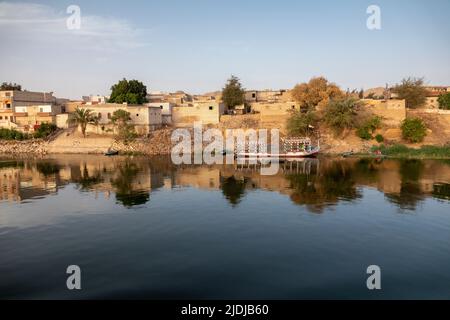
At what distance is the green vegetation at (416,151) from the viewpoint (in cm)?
3938

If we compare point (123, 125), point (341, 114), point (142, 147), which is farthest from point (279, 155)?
point (123, 125)

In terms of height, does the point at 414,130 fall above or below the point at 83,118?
below

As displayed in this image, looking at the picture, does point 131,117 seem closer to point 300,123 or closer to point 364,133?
point 300,123

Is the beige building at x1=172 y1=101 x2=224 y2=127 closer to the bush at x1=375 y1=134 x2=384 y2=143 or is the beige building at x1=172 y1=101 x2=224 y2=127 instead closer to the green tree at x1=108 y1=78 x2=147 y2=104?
the green tree at x1=108 y1=78 x2=147 y2=104

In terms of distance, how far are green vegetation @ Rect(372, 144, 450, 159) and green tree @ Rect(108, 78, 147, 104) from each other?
34462 millimetres

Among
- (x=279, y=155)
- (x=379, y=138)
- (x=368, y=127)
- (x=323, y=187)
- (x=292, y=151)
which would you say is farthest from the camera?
(x=368, y=127)

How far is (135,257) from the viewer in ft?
44.7

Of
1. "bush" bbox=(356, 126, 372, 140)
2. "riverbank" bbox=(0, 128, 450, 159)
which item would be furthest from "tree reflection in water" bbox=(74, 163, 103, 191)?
"bush" bbox=(356, 126, 372, 140)

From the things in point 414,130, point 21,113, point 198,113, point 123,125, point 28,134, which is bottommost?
point 28,134

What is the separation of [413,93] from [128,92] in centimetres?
4106

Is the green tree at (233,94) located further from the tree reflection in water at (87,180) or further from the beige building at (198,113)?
the tree reflection in water at (87,180)

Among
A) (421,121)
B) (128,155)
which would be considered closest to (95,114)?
(128,155)

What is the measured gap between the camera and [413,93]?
54.2 m

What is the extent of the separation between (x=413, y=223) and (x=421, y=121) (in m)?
31.6
